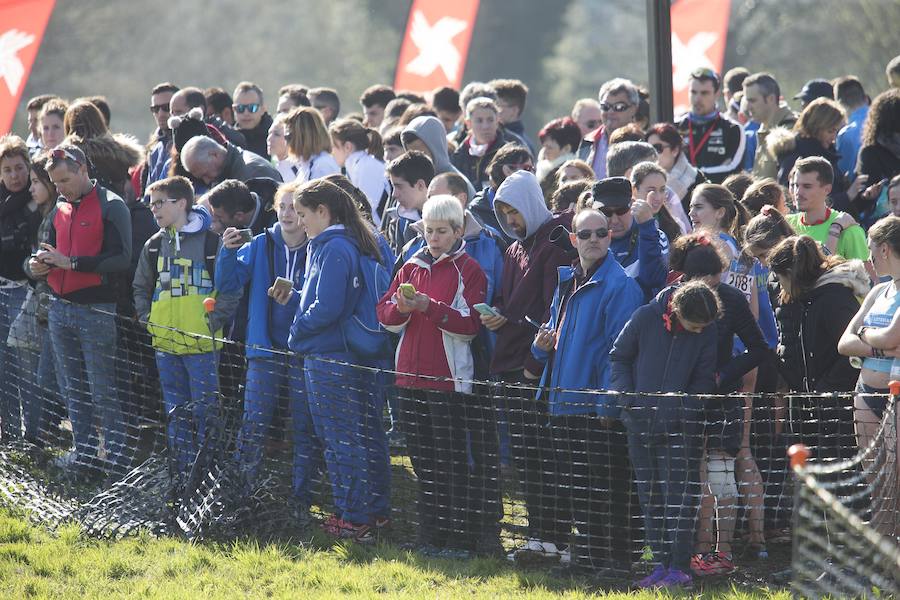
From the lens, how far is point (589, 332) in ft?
21.7

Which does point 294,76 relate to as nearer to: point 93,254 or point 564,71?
point 564,71

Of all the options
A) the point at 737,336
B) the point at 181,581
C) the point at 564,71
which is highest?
the point at 564,71

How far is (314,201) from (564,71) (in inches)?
2083

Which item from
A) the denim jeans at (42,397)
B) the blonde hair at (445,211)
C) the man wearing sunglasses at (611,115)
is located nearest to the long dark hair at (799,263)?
the blonde hair at (445,211)

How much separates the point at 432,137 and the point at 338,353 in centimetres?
221

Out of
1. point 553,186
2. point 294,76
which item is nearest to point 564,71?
point 294,76

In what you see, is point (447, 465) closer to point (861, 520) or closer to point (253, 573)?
point (253, 573)

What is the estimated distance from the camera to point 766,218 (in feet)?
23.4

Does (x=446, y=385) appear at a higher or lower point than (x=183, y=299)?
lower

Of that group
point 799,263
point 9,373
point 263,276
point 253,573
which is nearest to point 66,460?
point 9,373

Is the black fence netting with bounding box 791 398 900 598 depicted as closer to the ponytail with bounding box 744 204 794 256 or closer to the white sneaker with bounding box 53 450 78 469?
the ponytail with bounding box 744 204 794 256

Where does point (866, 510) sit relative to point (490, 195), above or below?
below

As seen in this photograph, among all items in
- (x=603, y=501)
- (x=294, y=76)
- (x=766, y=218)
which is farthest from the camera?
(x=294, y=76)

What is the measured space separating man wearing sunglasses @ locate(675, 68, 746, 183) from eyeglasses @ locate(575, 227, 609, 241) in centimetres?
384
